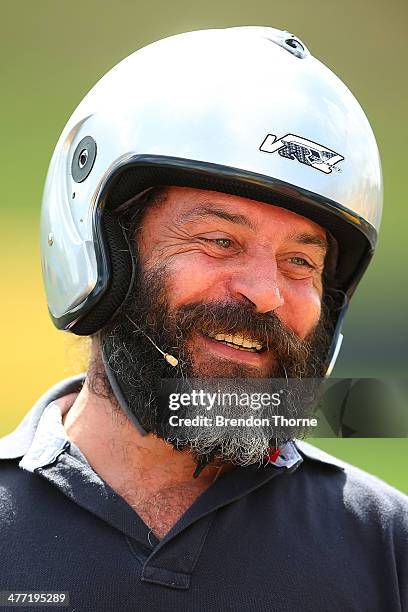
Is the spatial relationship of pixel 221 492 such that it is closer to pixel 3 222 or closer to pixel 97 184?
pixel 97 184

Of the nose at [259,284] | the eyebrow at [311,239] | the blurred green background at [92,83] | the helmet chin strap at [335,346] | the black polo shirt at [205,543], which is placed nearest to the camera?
the black polo shirt at [205,543]

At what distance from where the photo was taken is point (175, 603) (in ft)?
4.12

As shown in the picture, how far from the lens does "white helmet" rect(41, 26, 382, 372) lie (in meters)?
1.43

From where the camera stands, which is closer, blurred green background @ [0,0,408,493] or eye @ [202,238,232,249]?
eye @ [202,238,232,249]

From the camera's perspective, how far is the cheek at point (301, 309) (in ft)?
4.84

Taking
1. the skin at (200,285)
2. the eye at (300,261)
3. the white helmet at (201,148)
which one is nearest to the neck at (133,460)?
the skin at (200,285)

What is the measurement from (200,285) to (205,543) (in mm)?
423

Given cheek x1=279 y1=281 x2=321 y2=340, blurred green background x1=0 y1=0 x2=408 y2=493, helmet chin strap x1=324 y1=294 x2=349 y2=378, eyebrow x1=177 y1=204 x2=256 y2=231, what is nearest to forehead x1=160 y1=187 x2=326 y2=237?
eyebrow x1=177 y1=204 x2=256 y2=231

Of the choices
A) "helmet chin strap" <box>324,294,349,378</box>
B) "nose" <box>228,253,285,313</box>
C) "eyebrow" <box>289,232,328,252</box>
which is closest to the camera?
"nose" <box>228,253,285,313</box>

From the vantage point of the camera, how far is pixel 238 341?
142 centimetres

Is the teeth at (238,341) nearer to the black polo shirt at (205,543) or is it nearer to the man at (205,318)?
the man at (205,318)

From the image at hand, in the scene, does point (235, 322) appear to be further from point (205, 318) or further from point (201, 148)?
point (201, 148)

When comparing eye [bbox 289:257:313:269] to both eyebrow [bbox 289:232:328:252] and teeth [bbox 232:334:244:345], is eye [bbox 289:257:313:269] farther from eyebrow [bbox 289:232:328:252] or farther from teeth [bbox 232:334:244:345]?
teeth [bbox 232:334:244:345]

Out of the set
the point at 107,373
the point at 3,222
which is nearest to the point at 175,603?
the point at 107,373
